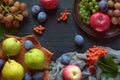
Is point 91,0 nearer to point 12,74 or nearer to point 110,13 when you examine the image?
point 110,13

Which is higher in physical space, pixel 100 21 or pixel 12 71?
pixel 100 21

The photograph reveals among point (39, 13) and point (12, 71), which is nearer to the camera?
point (12, 71)

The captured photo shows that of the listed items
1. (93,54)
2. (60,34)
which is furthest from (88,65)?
(60,34)

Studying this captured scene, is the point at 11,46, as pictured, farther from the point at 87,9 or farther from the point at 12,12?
the point at 87,9

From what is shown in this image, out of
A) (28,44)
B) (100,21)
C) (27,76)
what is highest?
(100,21)

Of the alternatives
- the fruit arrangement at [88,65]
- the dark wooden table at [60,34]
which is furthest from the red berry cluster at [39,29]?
the fruit arrangement at [88,65]

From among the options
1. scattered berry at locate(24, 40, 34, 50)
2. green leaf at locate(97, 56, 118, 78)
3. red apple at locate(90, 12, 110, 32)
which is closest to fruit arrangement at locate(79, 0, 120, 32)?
red apple at locate(90, 12, 110, 32)

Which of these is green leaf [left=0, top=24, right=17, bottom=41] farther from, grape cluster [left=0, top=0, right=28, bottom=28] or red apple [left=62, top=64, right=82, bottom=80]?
red apple [left=62, top=64, right=82, bottom=80]
